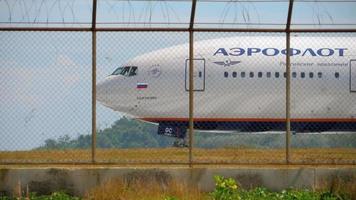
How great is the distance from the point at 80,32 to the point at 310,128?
2083 cm

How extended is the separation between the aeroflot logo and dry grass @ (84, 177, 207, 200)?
1972cm

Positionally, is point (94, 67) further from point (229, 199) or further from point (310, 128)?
point (310, 128)

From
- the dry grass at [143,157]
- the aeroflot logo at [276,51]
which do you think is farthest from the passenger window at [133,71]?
the dry grass at [143,157]

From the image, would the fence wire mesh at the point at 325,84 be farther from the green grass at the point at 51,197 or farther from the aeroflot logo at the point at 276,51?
the green grass at the point at 51,197

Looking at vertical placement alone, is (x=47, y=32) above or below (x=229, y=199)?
above

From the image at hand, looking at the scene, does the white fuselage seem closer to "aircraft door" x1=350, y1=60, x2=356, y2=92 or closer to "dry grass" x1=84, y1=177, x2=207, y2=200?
"aircraft door" x1=350, y1=60, x2=356, y2=92

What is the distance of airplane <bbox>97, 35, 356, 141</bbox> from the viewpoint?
1332 inches

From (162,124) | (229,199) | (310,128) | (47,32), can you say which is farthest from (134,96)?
(229,199)

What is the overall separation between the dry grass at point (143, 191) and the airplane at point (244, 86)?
1876cm

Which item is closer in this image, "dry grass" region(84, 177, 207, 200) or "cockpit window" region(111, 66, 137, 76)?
"dry grass" region(84, 177, 207, 200)

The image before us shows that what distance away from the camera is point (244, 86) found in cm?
3453

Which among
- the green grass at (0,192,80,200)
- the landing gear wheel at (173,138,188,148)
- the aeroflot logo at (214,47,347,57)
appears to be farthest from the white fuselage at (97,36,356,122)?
the green grass at (0,192,80,200)

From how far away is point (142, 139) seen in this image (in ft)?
84.6

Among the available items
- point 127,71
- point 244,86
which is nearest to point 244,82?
point 244,86
